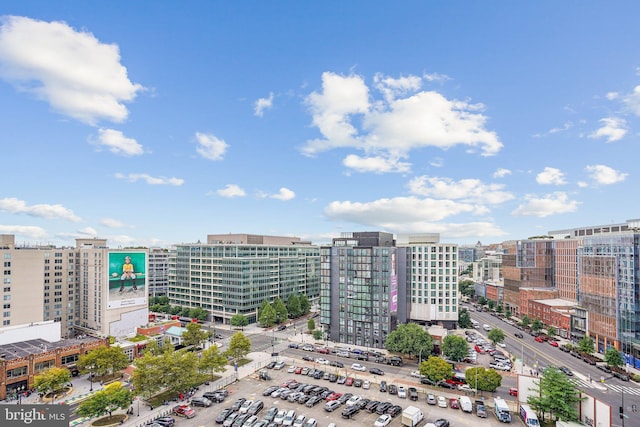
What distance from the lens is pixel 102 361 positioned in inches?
2589

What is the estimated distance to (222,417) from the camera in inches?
2025

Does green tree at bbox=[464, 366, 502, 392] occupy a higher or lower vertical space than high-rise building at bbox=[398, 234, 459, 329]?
lower

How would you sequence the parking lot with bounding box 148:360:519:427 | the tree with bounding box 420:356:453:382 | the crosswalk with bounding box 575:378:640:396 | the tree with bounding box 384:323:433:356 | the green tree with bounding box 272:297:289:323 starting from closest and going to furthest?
the parking lot with bounding box 148:360:519:427 → the tree with bounding box 420:356:453:382 → the crosswalk with bounding box 575:378:640:396 → the tree with bounding box 384:323:433:356 → the green tree with bounding box 272:297:289:323

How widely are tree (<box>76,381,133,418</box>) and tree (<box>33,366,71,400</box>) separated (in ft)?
41.9

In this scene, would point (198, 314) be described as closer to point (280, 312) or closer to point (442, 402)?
point (280, 312)

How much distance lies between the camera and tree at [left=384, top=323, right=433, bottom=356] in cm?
7688

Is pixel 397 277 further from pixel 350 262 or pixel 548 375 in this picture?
pixel 548 375

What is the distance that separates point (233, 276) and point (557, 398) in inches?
3548

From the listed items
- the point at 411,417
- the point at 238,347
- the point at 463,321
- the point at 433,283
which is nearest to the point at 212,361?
the point at 238,347

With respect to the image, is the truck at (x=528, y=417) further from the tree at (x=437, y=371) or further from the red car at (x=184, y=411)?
Result: the red car at (x=184, y=411)

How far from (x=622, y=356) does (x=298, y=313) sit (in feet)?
282

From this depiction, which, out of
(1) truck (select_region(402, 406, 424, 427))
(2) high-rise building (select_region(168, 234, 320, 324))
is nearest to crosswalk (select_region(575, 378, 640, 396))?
(1) truck (select_region(402, 406, 424, 427))

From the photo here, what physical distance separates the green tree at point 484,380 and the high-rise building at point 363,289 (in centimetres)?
2906

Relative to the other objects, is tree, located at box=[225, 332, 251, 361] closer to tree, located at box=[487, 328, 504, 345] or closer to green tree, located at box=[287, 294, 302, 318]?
green tree, located at box=[287, 294, 302, 318]
